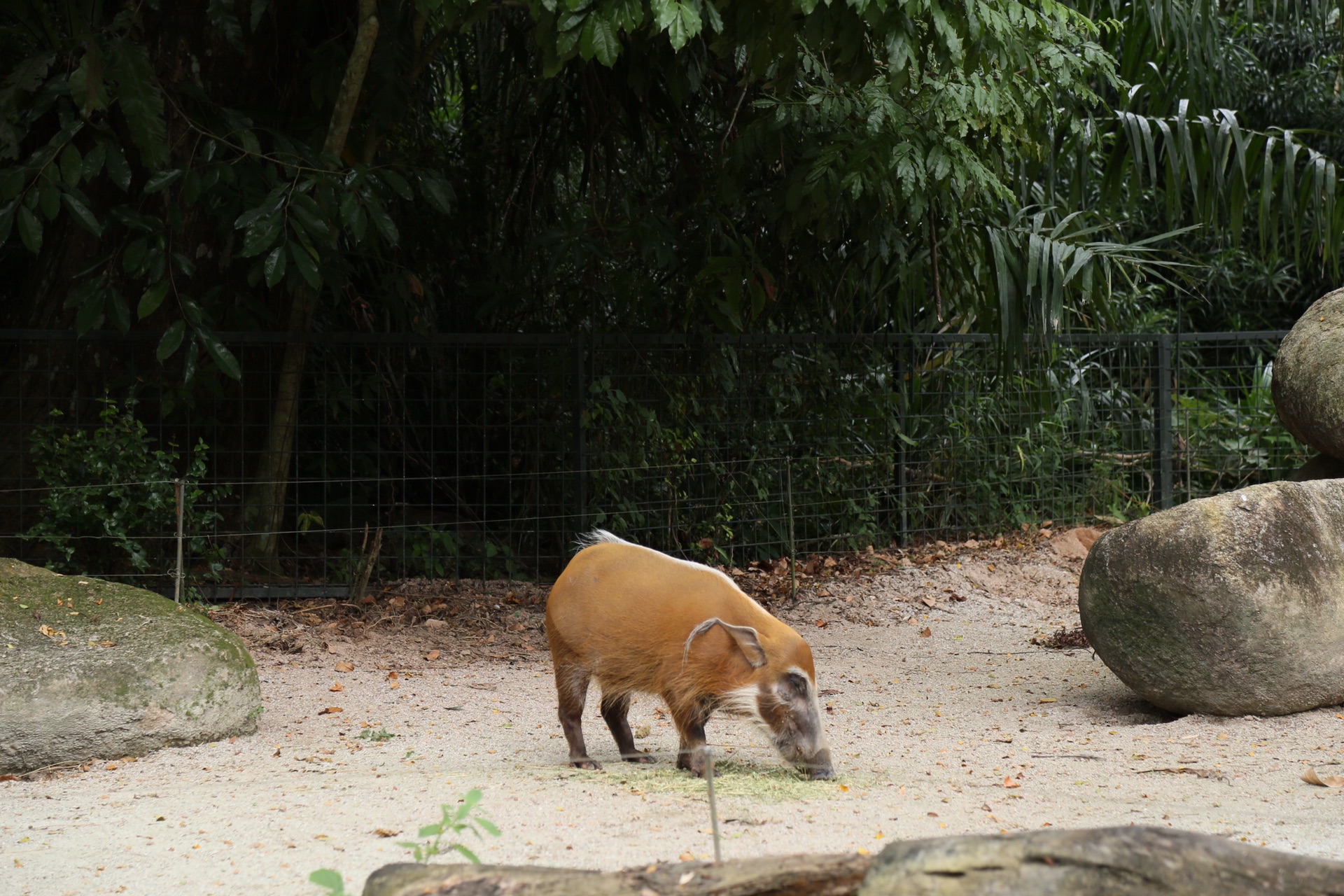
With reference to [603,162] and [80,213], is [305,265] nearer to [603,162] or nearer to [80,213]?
[80,213]

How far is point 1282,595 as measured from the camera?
14.5ft

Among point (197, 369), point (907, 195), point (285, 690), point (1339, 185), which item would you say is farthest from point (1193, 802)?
point (1339, 185)

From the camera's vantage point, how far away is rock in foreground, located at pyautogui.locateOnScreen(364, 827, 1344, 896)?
71.3 inches

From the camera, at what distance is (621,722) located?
4.23 m

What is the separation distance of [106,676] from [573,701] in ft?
5.37

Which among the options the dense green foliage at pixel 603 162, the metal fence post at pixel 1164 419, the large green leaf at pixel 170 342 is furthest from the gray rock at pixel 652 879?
the metal fence post at pixel 1164 419

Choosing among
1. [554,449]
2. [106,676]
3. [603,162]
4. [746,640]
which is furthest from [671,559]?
[603,162]

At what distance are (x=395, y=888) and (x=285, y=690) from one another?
3.45 metres

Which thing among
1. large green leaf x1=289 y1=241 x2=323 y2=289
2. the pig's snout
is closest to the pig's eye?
the pig's snout

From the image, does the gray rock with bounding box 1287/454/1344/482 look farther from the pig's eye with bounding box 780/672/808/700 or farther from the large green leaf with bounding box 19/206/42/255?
the large green leaf with bounding box 19/206/42/255

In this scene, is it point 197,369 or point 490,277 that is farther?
point 490,277

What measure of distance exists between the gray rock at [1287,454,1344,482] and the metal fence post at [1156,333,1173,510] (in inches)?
156

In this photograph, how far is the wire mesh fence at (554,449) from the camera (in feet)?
21.9

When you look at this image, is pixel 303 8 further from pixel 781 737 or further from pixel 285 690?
pixel 781 737
